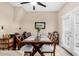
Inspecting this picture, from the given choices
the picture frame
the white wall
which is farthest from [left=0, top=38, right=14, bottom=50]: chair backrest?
the picture frame

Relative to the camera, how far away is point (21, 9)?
1.51 metres

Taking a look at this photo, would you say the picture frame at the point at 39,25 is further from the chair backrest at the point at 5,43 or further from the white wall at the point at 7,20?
the chair backrest at the point at 5,43

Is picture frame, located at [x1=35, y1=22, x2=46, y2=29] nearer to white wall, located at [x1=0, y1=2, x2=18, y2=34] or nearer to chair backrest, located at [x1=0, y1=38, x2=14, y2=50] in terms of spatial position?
white wall, located at [x1=0, y1=2, x2=18, y2=34]

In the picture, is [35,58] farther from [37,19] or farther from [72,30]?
[72,30]

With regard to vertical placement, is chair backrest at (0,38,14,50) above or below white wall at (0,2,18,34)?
below

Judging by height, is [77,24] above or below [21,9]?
below

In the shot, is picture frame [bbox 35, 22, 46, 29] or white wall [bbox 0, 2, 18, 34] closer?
white wall [bbox 0, 2, 18, 34]

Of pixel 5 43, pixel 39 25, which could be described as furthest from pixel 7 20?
pixel 39 25

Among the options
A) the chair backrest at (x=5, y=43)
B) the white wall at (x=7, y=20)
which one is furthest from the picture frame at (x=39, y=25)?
the chair backrest at (x=5, y=43)

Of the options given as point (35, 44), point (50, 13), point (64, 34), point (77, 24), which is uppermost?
point (50, 13)

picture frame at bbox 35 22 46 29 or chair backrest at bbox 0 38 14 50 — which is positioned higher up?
picture frame at bbox 35 22 46 29

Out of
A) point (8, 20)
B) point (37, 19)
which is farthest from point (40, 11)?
point (8, 20)

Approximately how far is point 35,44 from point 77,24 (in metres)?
0.90

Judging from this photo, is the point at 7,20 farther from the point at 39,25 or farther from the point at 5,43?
the point at 39,25
